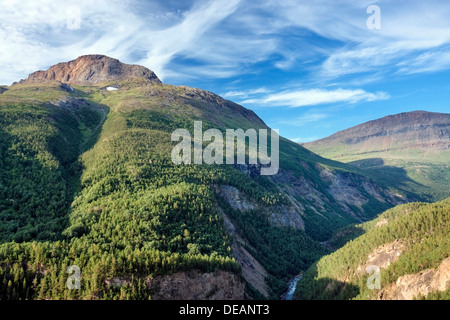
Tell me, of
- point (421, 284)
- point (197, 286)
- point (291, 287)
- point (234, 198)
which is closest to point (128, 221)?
point (197, 286)

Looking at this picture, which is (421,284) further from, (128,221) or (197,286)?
(128,221)

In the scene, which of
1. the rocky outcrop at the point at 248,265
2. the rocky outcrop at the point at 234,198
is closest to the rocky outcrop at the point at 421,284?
the rocky outcrop at the point at 248,265

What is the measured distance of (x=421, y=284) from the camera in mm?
69812

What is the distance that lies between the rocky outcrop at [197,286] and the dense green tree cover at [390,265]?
36.6 metres

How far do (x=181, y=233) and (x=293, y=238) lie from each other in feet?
260

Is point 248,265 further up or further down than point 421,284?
further down

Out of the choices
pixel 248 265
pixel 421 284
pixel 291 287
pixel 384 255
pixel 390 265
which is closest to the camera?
pixel 421 284

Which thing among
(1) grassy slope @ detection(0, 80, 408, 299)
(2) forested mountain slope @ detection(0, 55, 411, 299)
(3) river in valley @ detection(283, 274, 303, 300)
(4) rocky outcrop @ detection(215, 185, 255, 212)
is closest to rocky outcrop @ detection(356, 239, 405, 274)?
(3) river in valley @ detection(283, 274, 303, 300)

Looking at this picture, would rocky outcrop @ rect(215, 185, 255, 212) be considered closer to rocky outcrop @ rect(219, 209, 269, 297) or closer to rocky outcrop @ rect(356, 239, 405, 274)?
rocky outcrop @ rect(219, 209, 269, 297)

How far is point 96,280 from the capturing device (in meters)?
59.5

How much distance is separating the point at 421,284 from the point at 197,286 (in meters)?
53.1

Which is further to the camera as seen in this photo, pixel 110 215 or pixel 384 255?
pixel 110 215

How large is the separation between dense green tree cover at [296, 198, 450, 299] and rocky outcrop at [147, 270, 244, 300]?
120ft
